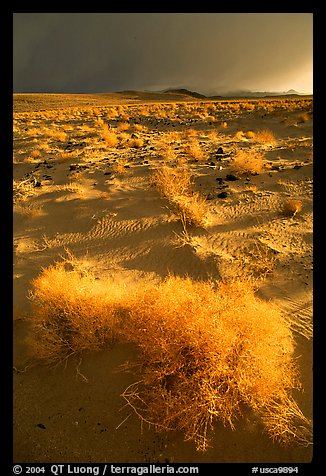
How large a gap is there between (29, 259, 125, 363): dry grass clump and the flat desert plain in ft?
0.07

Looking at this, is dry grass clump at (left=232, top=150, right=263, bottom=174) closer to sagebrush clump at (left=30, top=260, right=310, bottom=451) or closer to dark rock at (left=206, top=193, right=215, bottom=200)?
dark rock at (left=206, top=193, right=215, bottom=200)

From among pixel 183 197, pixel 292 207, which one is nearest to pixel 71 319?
pixel 183 197

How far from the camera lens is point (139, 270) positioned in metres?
5.67

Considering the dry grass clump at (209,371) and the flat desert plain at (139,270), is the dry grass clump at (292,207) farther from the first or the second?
the dry grass clump at (209,371)

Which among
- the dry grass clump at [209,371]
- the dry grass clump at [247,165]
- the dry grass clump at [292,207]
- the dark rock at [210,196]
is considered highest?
the dry grass clump at [247,165]

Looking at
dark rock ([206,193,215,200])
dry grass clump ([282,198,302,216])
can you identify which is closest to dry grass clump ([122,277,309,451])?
dry grass clump ([282,198,302,216])

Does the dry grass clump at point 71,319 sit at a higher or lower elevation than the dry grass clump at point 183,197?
lower

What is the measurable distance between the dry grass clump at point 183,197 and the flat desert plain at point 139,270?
0.04m

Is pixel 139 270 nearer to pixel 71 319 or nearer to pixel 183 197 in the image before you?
pixel 71 319

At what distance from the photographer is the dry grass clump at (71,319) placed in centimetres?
368

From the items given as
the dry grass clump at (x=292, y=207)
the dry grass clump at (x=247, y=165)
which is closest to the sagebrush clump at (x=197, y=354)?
the dry grass clump at (x=292, y=207)

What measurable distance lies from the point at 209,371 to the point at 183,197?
5.52m

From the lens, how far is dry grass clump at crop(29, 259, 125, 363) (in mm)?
3676
